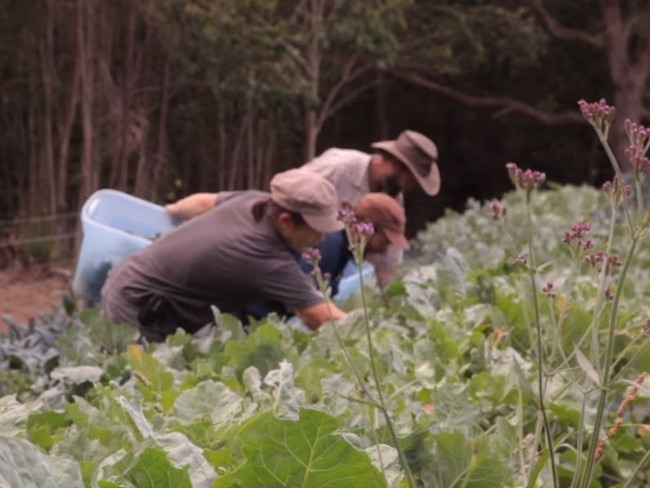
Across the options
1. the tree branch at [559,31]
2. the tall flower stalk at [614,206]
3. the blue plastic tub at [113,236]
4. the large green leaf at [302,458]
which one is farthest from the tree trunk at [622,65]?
the large green leaf at [302,458]

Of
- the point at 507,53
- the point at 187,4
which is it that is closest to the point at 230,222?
the point at 187,4

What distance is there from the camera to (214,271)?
179 inches

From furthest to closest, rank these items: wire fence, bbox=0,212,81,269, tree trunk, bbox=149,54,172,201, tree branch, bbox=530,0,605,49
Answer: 1. tree branch, bbox=530,0,605,49
2. tree trunk, bbox=149,54,172,201
3. wire fence, bbox=0,212,81,269

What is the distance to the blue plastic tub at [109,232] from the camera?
18.3 ft

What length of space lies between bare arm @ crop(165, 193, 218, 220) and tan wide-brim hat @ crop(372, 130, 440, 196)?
108 cm

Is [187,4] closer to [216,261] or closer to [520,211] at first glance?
[520,211]

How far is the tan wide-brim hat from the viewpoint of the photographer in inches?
250

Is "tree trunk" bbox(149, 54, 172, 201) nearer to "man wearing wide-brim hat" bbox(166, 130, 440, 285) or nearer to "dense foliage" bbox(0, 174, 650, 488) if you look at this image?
"man wearing wide-brim hat" bbox(166, 130, 440, 285)

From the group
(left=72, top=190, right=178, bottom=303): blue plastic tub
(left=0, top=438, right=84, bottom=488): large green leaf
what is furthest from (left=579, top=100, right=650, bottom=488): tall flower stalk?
(left=72, top=190, right=178, bottom=303): blue plastic tub

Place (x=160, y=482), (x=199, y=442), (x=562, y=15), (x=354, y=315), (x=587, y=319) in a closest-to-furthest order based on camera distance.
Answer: (x=160, y=482) < (x=199, y=442) < (x=587, y=319) < (x=354, y=315) < (x=562, y=15)

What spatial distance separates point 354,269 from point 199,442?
14.6 feet

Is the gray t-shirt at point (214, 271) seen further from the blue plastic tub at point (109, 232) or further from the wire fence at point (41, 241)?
the wire fence at point (41, 241)

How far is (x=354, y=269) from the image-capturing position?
6348 mm

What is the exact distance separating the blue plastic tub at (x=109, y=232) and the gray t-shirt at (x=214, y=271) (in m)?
0.64
